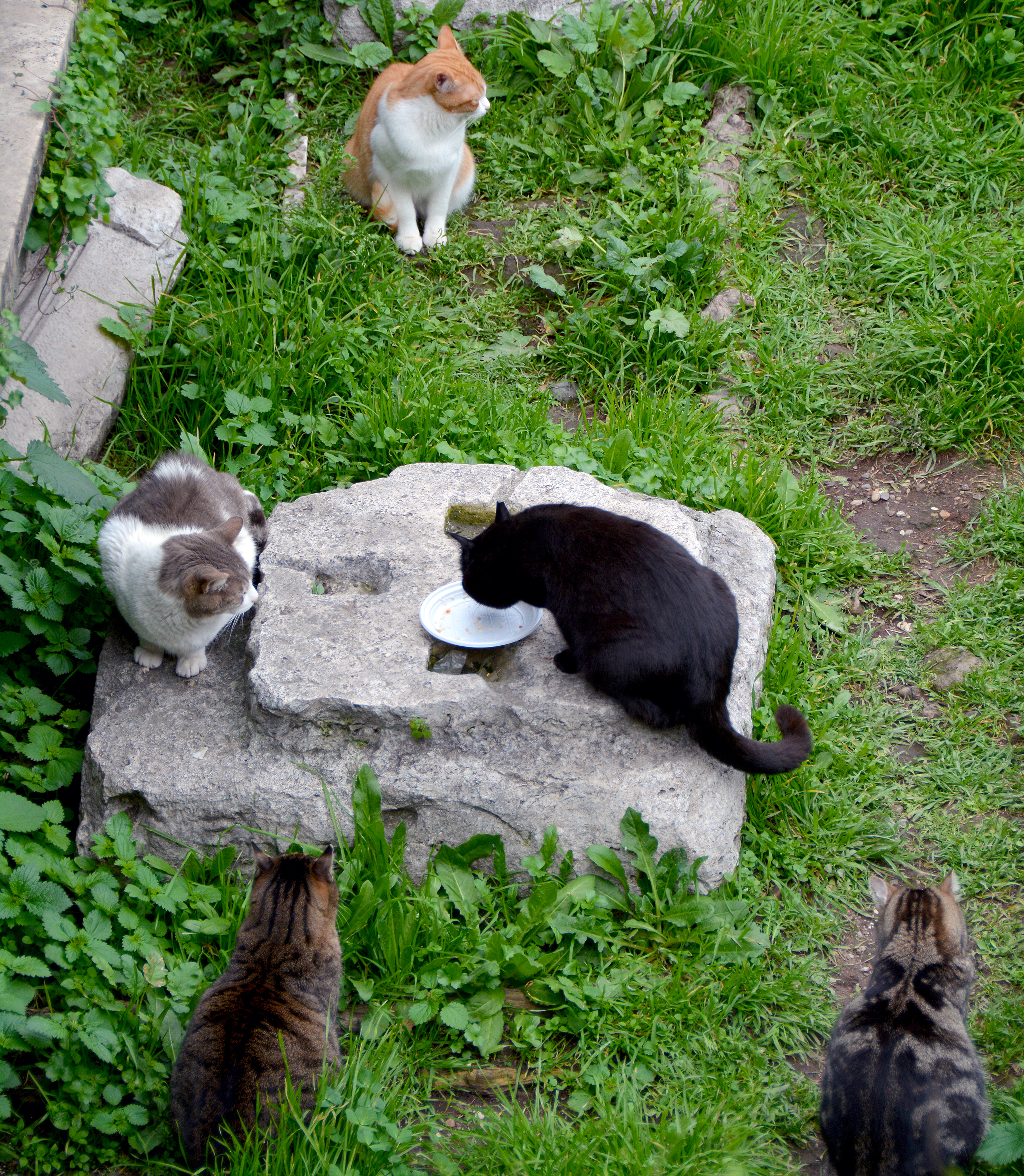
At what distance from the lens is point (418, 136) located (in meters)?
5.40

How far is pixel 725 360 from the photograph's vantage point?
522cm

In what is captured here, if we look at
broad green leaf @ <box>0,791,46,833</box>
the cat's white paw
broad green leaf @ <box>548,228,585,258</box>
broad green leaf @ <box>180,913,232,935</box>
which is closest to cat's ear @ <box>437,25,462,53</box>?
broad green leaf @ <box>548,228,585,258</box>

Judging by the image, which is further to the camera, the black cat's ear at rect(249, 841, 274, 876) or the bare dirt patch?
the bare dirt patch

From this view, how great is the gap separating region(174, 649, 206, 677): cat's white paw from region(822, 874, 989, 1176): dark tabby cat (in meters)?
2.42

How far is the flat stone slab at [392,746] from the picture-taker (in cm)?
321

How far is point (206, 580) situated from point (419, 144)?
320cm

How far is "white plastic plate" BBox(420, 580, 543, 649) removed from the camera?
3555 mm

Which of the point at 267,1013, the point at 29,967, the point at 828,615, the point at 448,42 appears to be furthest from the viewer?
the point at 448,42

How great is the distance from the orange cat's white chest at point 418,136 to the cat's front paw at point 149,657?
10.5ft

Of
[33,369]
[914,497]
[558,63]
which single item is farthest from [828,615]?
[558,63]

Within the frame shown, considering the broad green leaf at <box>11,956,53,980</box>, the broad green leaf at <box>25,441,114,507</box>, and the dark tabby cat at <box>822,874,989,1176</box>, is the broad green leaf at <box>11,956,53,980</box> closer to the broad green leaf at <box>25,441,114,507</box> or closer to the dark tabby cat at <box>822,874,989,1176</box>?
the broad green leaf at <box>25,441,114,507</box>

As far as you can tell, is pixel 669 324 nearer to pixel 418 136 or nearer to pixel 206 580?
pixel 418 136

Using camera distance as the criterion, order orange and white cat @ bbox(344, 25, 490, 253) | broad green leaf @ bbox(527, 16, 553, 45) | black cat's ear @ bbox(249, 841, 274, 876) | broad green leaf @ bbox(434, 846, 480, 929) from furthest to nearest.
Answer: broad green leaf @ bbox(527, 16, 553, 45) → orange and white cat @ bbox(344, 25, 490, 253) → broad green leaf @ bbox(434, 846, 480, 929) → black cat's ear @ bbox(249, 841, 274, 876)

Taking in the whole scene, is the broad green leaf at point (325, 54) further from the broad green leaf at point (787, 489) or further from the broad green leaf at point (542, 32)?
the broad green leaf at point (787, 489)
